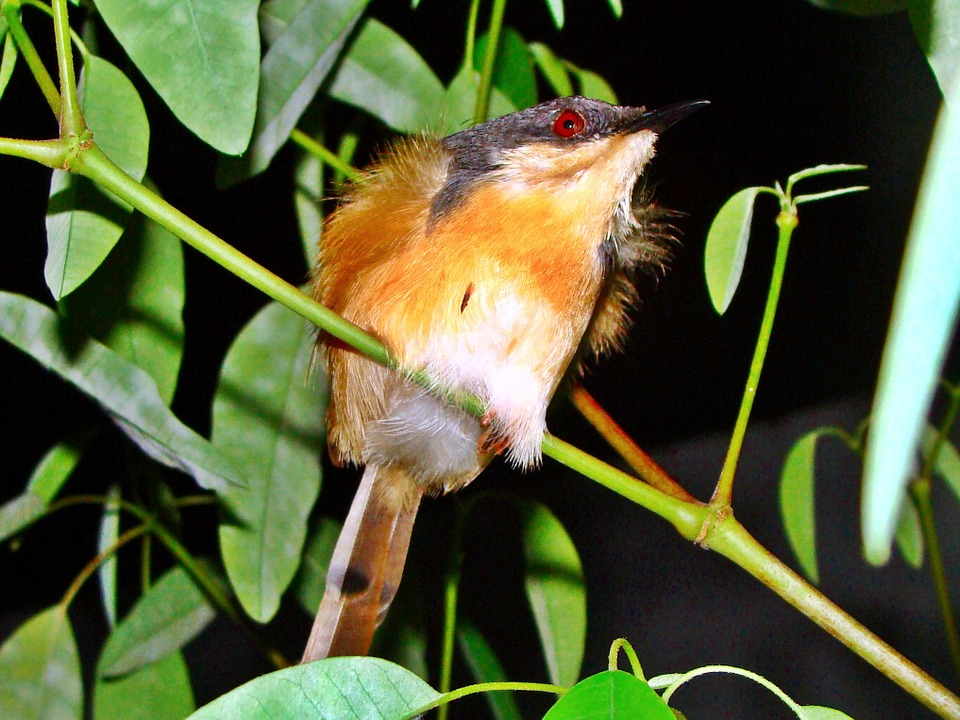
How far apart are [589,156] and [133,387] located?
0.46 meters

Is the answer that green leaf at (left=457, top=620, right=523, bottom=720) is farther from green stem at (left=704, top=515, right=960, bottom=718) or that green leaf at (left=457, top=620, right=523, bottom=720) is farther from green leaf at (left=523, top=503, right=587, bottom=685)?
green stem at (left=704, top=515, right=960, bottom=718)

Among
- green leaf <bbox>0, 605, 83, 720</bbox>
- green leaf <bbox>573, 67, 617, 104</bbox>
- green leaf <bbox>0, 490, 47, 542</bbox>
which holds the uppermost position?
green leaf <bbox>573, 67, 617, 104</bbox>

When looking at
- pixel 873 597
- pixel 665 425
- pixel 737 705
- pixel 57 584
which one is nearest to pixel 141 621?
pixel 57 584

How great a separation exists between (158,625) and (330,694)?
688 millimetres

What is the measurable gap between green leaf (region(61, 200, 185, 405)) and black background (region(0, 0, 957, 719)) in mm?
292

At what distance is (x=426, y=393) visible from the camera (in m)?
0.92

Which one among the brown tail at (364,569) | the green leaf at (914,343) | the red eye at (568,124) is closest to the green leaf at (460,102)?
the red eye at (568,124)

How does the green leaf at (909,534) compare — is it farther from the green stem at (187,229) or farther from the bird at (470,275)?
the green stem at (187,229)

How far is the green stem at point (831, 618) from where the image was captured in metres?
0.56

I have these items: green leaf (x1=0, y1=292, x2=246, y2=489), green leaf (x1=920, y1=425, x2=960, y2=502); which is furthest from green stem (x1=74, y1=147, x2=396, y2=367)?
green leaf (x1=920, y1=425, x2=960, y2=502)

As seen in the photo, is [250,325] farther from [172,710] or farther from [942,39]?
[942,39]

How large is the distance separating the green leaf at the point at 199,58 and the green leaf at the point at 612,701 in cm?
44

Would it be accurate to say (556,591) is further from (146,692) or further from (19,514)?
(19,514)

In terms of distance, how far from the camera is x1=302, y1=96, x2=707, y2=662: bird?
819 millimetres
